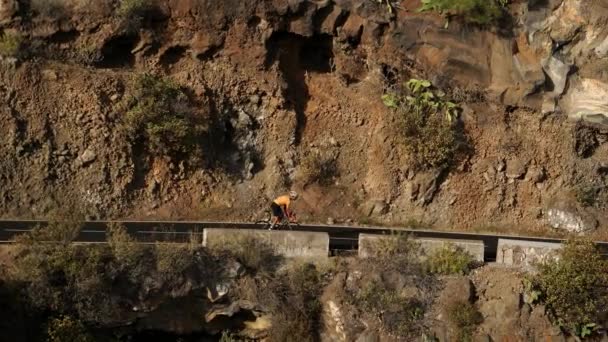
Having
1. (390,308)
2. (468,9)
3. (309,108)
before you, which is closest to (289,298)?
(390,308)

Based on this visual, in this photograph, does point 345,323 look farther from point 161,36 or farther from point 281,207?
point 161,36

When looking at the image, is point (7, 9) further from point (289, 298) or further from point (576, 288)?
point (576, 288)

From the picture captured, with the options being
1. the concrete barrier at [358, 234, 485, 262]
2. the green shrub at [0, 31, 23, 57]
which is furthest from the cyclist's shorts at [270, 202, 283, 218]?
the green shrub at [0, 31, 23, 57]

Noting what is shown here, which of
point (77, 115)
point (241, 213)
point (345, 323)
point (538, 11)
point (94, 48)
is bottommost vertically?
point (345, 323)

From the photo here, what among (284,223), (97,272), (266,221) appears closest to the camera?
(97,272)

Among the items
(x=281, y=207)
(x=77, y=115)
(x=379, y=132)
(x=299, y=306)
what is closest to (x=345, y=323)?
(x=299, y=306)

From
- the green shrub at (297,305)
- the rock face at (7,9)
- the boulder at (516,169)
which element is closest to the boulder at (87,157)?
the rock face at (7,9)

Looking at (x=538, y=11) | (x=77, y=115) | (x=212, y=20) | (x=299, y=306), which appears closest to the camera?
(x=299, y=306)
